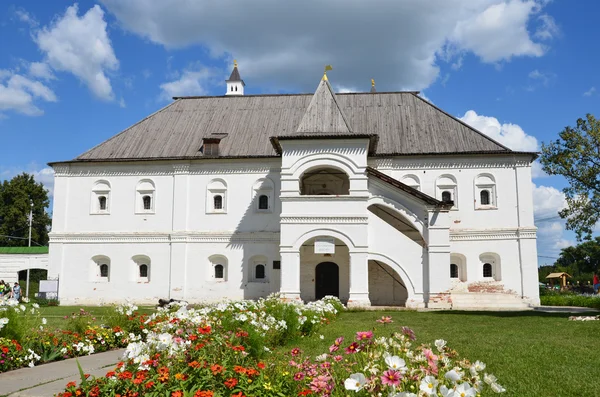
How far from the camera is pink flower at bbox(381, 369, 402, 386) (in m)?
3.59

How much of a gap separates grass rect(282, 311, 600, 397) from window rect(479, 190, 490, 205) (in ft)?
33.9

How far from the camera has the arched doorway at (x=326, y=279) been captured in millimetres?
25203

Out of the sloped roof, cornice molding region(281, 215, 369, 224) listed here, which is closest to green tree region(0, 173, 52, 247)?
the sloped roof

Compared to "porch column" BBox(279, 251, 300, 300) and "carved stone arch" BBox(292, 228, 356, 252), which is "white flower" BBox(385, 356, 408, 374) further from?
"porch column" BBox(279, 251, 300, 300)

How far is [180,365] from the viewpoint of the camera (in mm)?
5660

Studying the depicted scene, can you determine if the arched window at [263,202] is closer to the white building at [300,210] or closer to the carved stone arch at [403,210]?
the white building at [300,210]

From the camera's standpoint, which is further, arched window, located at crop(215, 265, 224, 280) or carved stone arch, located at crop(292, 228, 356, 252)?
arched window, located at crop(215, 265, 224, 280)

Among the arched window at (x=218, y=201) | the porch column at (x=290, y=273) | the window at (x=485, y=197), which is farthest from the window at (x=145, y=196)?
the window at (x=485, y=197)

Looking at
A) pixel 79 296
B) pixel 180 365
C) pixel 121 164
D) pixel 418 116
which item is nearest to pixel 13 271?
pixel 79 296

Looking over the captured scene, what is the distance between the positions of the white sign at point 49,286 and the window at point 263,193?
37.2 ft

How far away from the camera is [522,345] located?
396 inches

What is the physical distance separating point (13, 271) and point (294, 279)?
23.1 meters

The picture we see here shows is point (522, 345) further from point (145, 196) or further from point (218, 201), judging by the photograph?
point (145, 196)

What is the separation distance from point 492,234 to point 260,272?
1182 cm
